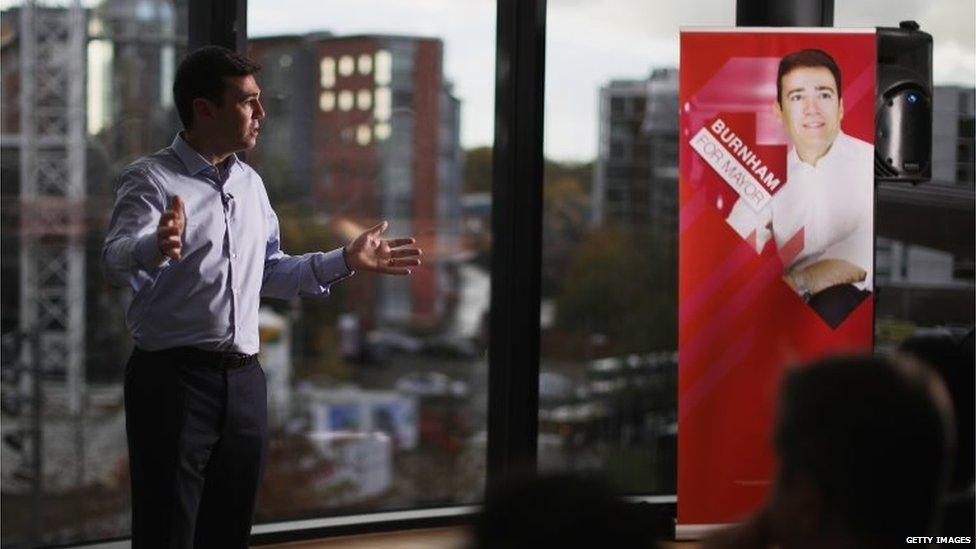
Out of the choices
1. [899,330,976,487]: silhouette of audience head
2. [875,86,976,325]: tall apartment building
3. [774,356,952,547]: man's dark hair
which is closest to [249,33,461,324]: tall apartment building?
[875,86,976,325]: tall apartment building

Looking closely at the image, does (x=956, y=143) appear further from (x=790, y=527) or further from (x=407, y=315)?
(x=407, y=315)

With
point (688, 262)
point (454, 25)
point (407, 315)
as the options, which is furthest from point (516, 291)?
point (407, 315)

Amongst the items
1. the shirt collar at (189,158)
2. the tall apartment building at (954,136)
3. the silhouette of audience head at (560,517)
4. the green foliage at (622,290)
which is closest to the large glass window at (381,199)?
the green foliage at (622,290)

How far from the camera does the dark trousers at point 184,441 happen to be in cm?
295

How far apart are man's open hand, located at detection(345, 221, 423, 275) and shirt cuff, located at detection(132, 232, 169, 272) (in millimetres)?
567

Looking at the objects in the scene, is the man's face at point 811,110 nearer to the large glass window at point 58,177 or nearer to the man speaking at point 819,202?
the man speaking at point 819,202

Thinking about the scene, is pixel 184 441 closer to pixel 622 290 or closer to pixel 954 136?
pixel 954 136

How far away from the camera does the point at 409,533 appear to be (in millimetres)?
4766

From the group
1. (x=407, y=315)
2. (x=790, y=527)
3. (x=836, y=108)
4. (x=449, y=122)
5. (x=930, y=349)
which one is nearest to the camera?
(x=790, y=527)

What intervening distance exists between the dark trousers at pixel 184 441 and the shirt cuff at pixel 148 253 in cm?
26

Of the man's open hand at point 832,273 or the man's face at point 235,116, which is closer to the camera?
the man's face at point 235,116

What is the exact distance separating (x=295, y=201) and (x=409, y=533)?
195 centimetres

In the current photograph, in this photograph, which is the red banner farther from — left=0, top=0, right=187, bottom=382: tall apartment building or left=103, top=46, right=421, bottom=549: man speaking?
left=0, top=0, right=187, bottom=382: tall apartment building

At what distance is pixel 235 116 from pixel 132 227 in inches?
14.9
